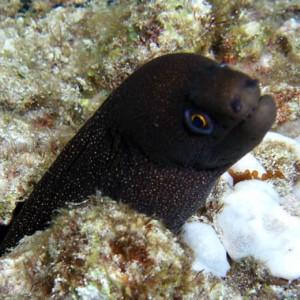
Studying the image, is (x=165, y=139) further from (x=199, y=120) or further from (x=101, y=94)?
(x=101, y=94)

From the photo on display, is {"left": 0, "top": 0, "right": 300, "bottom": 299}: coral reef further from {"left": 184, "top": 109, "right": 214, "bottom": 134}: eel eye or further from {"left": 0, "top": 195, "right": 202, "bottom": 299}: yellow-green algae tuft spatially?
{"left": 184, "top": 109, "right": 214, "bottom": 134}: eel eye

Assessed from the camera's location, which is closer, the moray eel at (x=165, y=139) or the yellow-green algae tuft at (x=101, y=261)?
the yellow-green algae tuft at (x=101, y=261)

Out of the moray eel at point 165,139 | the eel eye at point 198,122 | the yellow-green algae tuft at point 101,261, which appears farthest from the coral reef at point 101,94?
the eel eye at point 198,122

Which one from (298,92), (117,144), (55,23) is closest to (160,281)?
(117,144)

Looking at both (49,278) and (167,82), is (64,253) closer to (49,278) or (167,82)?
(49,278)

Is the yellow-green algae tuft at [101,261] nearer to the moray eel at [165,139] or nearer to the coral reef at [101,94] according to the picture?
the coral reef at [101,94]

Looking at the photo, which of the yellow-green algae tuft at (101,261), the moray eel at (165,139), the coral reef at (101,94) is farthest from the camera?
the moray eel at (165,139)

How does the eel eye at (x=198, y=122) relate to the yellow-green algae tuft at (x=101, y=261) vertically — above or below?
above
